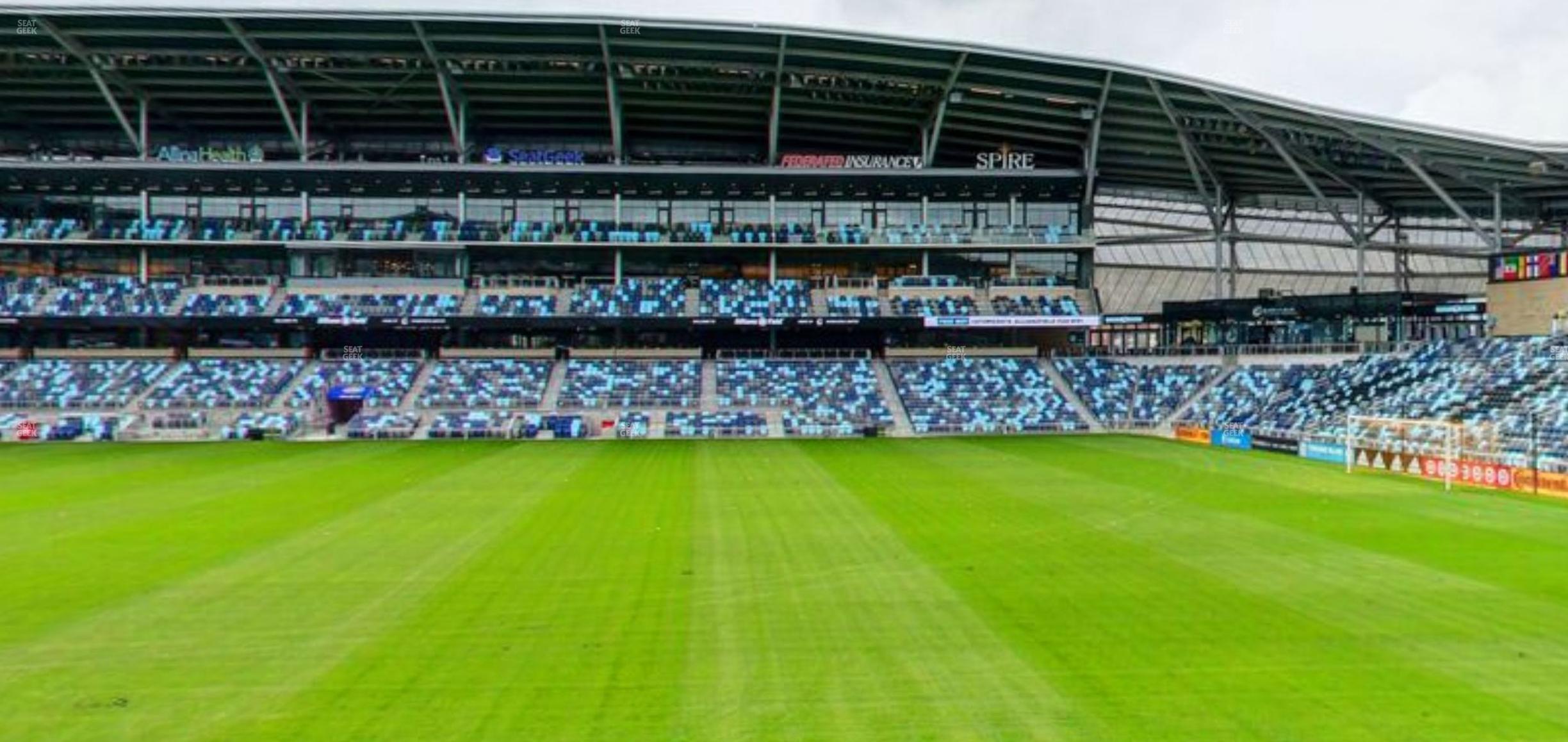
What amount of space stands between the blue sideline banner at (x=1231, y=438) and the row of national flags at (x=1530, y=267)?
17.1m

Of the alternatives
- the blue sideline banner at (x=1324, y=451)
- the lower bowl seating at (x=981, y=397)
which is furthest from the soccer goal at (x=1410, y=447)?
the lower bowl seating at (x=981, y=397)

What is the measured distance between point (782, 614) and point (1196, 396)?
170 ft

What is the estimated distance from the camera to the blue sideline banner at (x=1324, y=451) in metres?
41.1

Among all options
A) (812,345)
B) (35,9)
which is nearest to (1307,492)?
(812,345)

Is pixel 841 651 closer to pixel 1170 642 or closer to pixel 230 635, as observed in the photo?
pixel 1170 642

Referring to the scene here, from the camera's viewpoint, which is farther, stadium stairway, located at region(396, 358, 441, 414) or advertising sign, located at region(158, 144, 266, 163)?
advertising sign, located at region(158, 144, 266, 163)

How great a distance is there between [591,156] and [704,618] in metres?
57.6

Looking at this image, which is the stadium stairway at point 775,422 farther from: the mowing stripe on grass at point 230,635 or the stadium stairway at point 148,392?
the stadium stairway at point 148,392

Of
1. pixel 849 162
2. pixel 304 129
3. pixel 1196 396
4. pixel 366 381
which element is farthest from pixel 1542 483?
pixel 304 129

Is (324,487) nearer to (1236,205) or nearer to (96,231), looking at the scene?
(96,231)

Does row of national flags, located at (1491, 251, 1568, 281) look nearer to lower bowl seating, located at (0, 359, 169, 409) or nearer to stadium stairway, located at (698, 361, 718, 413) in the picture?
stadium stairway, located at (698, 361, 718, 413)

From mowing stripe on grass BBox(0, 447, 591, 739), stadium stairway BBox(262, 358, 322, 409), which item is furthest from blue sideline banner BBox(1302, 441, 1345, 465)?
stadium stairway BBox(262, 358, 322, 409)

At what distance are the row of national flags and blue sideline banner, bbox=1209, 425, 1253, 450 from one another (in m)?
17.1

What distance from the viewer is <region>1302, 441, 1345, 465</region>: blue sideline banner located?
41.1 meters
